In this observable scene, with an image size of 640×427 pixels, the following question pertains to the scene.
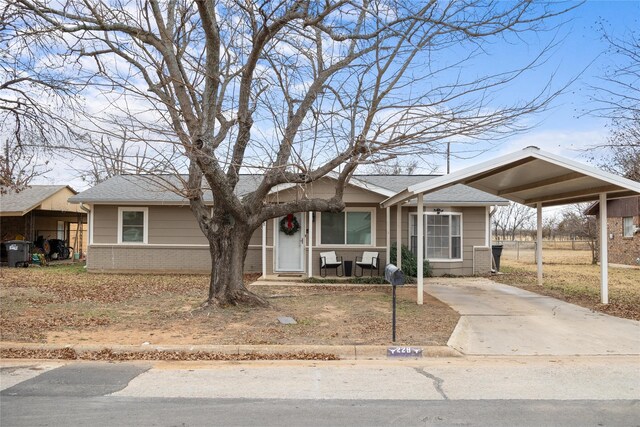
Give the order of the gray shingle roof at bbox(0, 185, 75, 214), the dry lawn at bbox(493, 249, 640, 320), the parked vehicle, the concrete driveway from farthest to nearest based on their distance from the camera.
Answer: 1. the parked vehicle
2. the gray shingle roof at bbox(0, 185, 75, 214)
3. the dry lawn at bbox(493, 249, 640, 320)
4. the concrete driveway

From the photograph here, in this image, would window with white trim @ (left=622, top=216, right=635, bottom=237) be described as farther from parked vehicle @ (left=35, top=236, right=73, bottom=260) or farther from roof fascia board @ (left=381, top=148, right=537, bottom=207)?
parked vehicle @ (left=35, top=236, right=73, bottom=260)

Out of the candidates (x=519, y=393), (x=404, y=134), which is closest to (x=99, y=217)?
(x=404, y=134)

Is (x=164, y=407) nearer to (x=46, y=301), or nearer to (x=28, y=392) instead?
(x=28, y=392)

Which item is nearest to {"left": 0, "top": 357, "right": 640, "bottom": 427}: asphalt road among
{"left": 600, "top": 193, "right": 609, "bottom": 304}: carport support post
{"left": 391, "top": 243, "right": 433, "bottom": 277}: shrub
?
{"left": 600, "top": 193, "right": 609, "bottom": 304}: carport support post

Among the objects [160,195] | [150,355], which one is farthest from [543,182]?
[160,195]

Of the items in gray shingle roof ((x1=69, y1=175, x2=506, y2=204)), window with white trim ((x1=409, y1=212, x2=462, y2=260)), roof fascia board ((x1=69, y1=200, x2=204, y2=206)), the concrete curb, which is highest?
gray shingle roof ((x1=69, y1=175, x2=506, y2=204))

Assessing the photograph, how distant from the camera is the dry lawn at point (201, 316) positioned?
318 inches

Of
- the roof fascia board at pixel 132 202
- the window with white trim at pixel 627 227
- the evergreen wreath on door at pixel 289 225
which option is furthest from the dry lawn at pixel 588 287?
the roof fascia board at pixel 132 202

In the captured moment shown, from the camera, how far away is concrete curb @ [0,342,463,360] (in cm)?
738

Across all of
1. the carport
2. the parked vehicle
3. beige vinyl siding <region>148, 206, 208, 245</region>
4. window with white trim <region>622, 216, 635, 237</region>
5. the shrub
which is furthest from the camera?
window with white trim <region>622, 216, 635, 237</region>

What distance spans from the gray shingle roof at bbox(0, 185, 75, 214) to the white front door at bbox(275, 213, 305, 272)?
37.9 feet

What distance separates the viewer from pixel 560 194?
1380 centimetres

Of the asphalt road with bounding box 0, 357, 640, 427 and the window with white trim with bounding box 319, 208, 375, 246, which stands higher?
the window with white trim with bounding box 319, 208, 375, 246

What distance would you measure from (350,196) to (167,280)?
20.7ft
